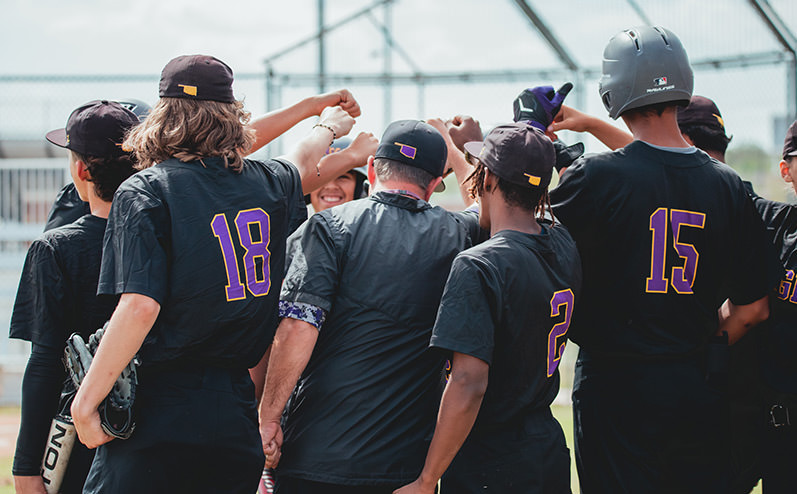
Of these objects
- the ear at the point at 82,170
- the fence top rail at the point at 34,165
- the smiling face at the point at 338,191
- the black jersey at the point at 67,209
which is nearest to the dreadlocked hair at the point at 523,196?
the ear at the point at 82,170

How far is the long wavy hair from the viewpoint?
2.69 metres

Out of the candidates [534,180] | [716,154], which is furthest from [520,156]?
[716,154]

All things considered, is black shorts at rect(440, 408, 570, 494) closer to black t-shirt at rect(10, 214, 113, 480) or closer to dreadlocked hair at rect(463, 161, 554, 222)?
dreadlocked hair at rect(463, 161, 554, 222)

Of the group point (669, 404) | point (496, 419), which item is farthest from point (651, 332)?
point (496, 419)

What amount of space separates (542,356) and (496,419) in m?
0.30

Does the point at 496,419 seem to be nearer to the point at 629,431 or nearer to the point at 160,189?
the point at 629,431

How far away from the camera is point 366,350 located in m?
3.02

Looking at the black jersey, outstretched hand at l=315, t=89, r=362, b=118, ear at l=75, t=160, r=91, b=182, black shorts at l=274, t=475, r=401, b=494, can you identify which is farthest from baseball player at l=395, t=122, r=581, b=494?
the black jersey

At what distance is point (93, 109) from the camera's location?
3025mm

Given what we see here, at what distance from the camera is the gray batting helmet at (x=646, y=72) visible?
3.15 meters

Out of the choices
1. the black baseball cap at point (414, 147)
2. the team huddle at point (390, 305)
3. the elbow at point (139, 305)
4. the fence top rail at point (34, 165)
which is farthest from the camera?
the fence top rail at point (34, 165)

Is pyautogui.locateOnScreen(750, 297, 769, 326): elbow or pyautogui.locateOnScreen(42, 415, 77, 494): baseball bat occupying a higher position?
pyautogui.locateOnScreen(750, 297, 769, 326): elbow

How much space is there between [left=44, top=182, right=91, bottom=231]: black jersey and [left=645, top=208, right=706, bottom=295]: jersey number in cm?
271

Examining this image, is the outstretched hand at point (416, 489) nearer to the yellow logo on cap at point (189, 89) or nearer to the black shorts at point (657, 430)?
the black shorts at point (657, 430)
